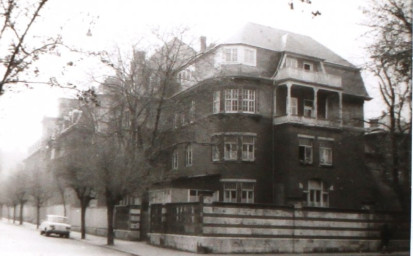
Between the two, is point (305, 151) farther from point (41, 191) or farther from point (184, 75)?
point (41, 191)

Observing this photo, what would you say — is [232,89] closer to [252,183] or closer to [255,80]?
[255,80]

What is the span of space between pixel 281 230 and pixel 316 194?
7.28 ft

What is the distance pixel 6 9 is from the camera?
287 inches

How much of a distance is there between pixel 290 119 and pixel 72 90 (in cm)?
605

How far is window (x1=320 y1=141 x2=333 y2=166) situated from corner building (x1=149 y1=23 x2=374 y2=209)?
0.10 ft

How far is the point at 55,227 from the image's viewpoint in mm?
15844

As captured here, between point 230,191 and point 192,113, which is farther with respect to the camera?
point 230,191

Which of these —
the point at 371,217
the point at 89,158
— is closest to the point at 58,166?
the point at 89,158

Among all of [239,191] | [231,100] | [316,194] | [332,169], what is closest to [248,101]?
[231,100]

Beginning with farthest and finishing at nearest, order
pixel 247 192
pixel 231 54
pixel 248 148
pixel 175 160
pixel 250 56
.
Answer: pixel 175 160, pixel 247 192, pixel 248 148, pixel 231 54, pixel 250 56

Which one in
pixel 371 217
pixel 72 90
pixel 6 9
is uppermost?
pixel 6 9

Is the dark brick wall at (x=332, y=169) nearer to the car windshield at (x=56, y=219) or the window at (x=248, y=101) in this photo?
the window at (x=248, y=101)

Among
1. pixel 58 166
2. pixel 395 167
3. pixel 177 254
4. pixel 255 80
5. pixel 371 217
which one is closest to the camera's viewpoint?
pixel 395 167

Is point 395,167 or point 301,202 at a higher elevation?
point 395,167
